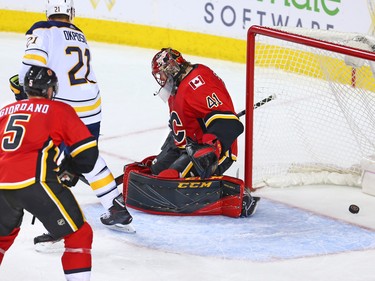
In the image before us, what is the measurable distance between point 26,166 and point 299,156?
2.26 metres

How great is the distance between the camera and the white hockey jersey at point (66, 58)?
161 inches

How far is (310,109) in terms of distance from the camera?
5.06 metres

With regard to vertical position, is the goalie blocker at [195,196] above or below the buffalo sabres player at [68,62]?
below

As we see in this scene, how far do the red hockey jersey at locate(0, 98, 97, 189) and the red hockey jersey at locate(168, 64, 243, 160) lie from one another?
3.86 feet

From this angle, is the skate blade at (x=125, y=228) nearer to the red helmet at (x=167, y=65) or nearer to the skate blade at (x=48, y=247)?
the skate blade at (x=48, y=247)

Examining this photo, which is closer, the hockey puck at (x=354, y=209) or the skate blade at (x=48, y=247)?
the skate blade at (x=48, y=247)

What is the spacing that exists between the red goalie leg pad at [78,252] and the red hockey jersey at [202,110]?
1255 millimetres

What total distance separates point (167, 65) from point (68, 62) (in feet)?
1.52

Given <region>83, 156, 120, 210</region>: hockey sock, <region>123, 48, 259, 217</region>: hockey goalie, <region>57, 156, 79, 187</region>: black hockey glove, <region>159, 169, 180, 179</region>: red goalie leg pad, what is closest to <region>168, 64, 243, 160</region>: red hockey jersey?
<region>123, 48, 259, 217</region>: hockey goalie

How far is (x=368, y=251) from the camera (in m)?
3.80

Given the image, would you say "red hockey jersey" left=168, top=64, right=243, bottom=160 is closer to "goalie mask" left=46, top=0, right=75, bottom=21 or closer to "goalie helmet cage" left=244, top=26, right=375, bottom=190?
"goalie helmet cage" left=244, top=26, right=375, bottom=190

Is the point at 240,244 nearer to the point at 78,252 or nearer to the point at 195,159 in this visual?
the point at 195,159

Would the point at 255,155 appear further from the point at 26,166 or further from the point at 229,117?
the point at 26,166

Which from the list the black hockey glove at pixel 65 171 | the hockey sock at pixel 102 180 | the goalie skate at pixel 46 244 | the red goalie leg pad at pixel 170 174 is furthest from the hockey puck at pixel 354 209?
the black hockey glove at pixel 65 171
